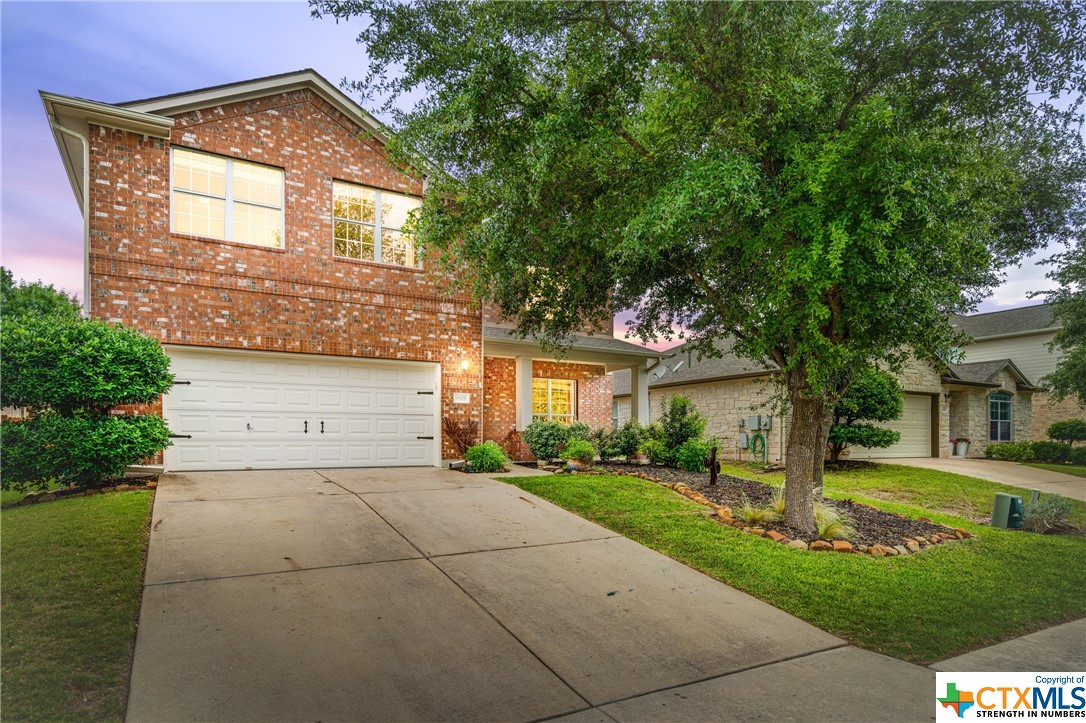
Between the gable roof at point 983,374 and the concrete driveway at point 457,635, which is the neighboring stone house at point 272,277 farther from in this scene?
the gable roof at point 983,374

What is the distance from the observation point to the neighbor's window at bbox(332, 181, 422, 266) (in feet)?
37.8

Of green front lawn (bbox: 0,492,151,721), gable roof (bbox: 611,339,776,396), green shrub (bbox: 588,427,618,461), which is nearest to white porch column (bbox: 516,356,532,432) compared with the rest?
green shrub (bbox: 588,427,618,461)

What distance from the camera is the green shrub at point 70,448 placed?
7477mm

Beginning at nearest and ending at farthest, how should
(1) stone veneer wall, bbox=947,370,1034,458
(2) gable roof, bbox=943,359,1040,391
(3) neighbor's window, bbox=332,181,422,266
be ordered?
(3) neighbor's window, bbox=332,181,422,266
(2) gable roof, bbox=943,359,1040,391
(1) stone veneer wall, bbox=947,370,1034,458

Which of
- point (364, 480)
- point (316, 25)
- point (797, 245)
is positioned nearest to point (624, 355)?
point (364, 480)

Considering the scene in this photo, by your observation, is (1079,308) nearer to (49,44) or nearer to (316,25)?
(316,25)

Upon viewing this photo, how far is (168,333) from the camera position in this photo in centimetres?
977

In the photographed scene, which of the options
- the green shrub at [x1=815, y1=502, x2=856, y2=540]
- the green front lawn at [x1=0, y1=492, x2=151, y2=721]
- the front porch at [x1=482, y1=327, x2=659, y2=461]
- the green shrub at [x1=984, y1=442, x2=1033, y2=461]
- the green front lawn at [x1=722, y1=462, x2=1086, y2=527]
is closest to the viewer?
the green front lawn at [x1=0, y1=492, x2=151, y2=721]

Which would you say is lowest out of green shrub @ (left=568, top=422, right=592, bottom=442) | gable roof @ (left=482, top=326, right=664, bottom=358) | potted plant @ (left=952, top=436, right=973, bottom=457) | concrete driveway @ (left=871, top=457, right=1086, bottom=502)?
concrete driveway @ (left=871, top=457, right=1086, bottom=502)

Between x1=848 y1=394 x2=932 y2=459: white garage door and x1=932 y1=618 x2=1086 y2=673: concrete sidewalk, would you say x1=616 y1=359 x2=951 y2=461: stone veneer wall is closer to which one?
x1=848 y1=394 x2=932 y2=459: white garage door

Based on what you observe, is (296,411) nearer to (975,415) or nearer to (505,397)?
(505,397)

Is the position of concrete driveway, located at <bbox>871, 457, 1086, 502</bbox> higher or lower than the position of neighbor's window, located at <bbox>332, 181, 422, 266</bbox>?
lower

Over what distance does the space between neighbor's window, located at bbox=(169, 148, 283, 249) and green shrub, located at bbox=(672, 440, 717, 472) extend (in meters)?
9.60

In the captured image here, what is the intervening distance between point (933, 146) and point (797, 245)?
5.62ft
